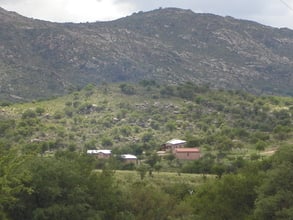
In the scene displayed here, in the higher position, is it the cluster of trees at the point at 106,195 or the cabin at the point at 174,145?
the cluster of trees at the point at 106,195

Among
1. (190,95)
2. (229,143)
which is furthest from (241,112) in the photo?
(229,143)

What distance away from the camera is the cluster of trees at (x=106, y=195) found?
36.1 metres

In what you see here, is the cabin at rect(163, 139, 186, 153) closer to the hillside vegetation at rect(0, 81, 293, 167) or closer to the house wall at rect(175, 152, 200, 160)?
the hillside vegetation at rect(0, 81, 293, 167)

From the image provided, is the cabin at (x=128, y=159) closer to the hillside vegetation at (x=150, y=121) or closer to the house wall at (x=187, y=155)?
the hillside vegetation at (x=150, y=121)

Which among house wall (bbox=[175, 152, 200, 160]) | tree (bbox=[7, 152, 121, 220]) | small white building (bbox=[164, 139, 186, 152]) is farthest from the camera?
small white building (bbox=[164, 139, 186, 152])

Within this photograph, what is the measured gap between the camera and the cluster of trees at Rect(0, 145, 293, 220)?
A: 36.1 meters

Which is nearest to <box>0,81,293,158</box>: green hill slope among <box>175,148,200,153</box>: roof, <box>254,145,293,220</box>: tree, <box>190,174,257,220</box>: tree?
<box>175,148,200,153</box>: roof

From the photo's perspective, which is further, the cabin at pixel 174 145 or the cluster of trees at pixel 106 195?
the cabin at pixel 174 145

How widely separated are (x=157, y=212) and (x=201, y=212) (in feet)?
13.7

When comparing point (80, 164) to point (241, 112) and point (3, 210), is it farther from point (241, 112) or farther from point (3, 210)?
point (241, 112)

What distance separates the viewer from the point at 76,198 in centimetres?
3853

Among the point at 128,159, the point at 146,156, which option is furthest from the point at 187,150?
the point at 128,159

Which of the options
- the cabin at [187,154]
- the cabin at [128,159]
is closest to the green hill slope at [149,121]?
the cabin at [187,154]

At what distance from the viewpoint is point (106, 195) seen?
42.8 meters
